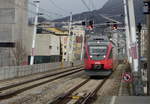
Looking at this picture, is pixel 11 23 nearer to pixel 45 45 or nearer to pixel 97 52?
pixel 45 45

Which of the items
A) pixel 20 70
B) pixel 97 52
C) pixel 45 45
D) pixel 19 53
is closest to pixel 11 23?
pixel 19 53

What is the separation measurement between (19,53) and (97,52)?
1774 inches

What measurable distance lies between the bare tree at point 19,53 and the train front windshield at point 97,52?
40.9 m

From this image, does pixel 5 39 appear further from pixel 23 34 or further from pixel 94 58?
pixel 94 58

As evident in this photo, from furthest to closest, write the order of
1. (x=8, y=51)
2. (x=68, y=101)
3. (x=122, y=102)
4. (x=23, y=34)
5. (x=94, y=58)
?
1. (x=23, y=34)
2. (x=8, y=51)
3. (x=94, y=58)
4. (x=68, y=101)
5. (x=122, y=102)

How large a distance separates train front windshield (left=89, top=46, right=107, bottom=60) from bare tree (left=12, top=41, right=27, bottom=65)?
40.9m

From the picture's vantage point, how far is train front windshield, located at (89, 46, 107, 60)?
3145 cm

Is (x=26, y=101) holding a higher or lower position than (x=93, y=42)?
lower

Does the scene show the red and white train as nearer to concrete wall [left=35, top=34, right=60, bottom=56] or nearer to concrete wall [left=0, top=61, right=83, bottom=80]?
concrete wall [left=0, top=61, right=83, bottom=80]

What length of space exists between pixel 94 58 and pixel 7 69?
28.0 feet

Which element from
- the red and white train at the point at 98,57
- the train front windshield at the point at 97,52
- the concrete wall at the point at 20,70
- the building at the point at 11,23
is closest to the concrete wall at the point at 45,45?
the building at the point at 11,23

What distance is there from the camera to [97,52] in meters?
31.5

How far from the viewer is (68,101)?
16875mm

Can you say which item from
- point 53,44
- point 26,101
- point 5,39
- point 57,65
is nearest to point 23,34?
point 5,39
